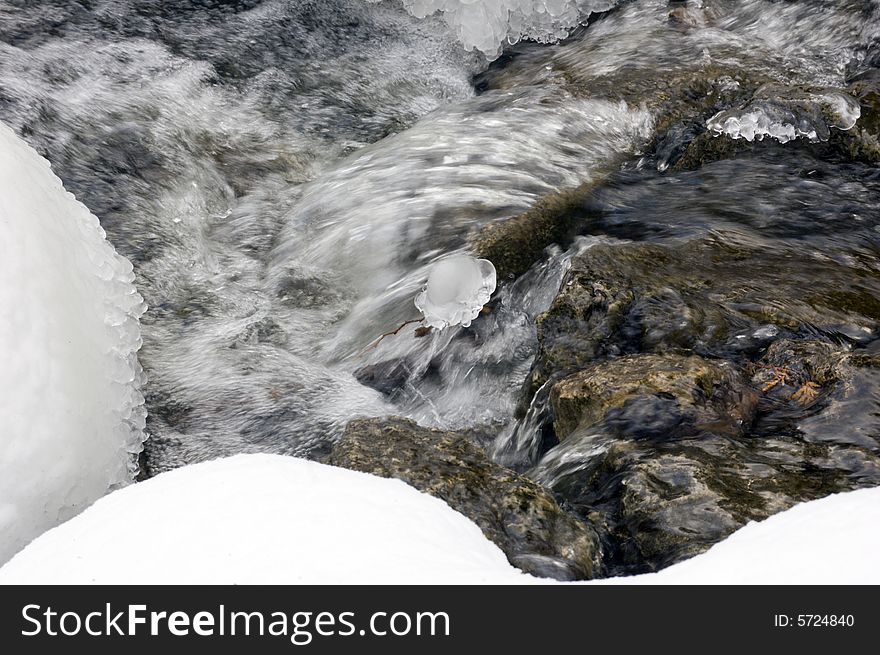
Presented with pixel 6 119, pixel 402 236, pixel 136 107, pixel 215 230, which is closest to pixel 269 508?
pixel 402 236

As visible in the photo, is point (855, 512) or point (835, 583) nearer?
point (835, 583)

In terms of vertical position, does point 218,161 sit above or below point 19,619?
below

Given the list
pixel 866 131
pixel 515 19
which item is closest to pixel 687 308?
pixel 866 131

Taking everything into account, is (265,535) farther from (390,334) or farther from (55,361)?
(390,334)

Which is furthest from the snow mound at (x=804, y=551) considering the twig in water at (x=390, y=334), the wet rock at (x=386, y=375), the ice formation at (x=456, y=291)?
the twig in water at (x=390, y=334)

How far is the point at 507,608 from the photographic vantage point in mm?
1686

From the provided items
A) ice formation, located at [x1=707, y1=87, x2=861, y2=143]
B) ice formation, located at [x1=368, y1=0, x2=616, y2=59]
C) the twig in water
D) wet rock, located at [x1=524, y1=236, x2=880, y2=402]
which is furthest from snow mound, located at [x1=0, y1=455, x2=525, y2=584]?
ice formation, located at [x1=368, y1=0, x2=616, y2=59]

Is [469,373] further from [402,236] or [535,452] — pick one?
[402,236]

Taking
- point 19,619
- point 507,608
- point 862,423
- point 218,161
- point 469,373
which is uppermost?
point 19,619

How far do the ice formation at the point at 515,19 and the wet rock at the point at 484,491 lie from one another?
4.95 metres

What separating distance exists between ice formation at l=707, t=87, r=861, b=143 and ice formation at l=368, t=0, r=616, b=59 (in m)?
2.34

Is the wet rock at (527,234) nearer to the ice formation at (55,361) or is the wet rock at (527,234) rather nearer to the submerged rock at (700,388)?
the submerged rock at (700,388)

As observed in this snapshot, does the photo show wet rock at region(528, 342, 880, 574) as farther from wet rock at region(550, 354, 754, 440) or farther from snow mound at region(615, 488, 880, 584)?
snow mound at region(615, 488, 880, 584)

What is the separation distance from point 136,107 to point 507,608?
199 inches
